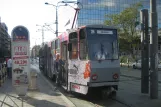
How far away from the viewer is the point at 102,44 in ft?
41.5

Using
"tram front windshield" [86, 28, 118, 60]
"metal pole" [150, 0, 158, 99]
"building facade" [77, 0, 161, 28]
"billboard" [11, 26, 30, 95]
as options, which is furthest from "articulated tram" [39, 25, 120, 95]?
"building facade" [77, 0, 161, 28]

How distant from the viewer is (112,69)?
1255cm

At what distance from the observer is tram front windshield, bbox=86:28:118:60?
12.5 metres

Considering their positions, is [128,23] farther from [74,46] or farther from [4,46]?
[74,46]

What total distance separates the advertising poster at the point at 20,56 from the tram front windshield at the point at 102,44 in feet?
8.80

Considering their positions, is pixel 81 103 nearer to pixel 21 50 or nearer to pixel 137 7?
pixel 21 50

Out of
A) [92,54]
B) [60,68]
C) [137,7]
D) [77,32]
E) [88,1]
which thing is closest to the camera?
[92,54]

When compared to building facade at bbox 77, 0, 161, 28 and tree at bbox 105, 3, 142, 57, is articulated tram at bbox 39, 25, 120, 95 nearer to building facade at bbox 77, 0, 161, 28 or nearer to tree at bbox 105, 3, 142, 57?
tree at bbox 105, 3, 142, 57

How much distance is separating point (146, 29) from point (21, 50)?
569 cm

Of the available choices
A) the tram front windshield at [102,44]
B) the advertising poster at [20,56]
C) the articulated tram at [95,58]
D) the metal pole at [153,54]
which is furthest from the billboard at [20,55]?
the metal pole at [153,54]

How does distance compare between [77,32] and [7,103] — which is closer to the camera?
[7,103]

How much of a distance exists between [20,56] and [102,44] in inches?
138

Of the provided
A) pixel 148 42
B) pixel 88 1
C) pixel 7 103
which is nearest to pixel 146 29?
pixel 148 42

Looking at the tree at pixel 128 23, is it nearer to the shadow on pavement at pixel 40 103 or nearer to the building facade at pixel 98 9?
the shadow on pavement at pixel 40 103
